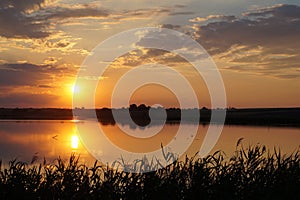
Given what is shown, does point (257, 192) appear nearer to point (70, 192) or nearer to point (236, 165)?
point (236, 165)

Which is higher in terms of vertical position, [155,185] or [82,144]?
[82,144]

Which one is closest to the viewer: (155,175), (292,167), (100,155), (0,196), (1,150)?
(0,196)

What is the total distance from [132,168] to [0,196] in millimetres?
3441

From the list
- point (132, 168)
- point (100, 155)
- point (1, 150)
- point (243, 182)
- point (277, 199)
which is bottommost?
point (277, 199)

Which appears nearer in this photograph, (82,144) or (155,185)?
(155,185)

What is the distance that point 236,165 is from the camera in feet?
34.9

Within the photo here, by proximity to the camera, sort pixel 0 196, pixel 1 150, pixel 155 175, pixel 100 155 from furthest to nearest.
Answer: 1. pixel 1 150
2. pixel 100 155
3. pixel 155 175
4. pixel 0 196

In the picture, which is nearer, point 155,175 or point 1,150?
point 155,175

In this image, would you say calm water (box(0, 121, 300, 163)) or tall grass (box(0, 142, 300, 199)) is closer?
tall grass (box(0, 142, 300, 199))

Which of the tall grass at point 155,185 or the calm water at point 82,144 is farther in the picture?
the calm water at point 82,144

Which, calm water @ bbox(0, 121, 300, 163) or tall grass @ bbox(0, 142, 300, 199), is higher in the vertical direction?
calm water @ bbox(0, 121, 300, 163)

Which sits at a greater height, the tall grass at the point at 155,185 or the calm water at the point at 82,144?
the calm water at the point at 82,144

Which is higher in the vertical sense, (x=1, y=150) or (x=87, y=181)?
(x=1, y=150)

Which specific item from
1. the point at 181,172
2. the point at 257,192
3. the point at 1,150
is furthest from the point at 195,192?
the point at 1,150
